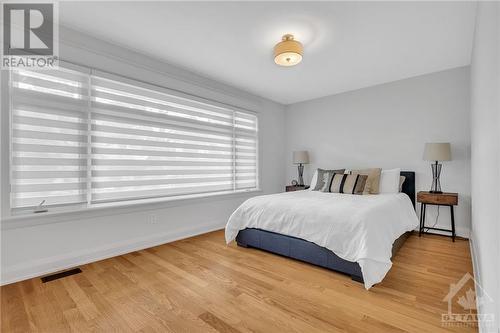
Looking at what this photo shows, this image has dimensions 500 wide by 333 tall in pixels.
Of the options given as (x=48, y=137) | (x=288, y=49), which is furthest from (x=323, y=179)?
(x=48, y=137)

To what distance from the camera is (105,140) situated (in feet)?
8.99

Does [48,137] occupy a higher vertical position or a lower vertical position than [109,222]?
higher

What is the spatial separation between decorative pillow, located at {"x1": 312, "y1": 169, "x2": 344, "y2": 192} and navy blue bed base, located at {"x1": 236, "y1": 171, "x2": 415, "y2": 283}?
132 centimetres

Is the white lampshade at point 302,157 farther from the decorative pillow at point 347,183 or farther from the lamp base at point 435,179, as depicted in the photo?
the lamp base at point 435,179

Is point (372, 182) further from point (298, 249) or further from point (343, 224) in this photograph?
point (298, 249)

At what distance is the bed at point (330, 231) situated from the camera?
79.7 inches

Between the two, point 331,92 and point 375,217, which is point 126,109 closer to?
point 375,217

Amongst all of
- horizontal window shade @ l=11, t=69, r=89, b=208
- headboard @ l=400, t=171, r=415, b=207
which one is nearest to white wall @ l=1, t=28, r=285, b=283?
horizontal window shade @ l=11, t=69, r=89, b=208

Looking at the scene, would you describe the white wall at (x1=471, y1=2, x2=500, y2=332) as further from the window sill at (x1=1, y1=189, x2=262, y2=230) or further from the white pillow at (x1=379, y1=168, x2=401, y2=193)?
the window sill at (x1=1, y1=189, x2=262, y2=230)

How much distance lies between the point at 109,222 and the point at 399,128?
4560 millimetres

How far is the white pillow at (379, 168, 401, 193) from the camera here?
352 centimetres

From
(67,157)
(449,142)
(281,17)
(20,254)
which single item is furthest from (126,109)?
(449,142)

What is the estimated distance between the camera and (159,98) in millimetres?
3246

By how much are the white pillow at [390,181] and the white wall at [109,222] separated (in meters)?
2.43
